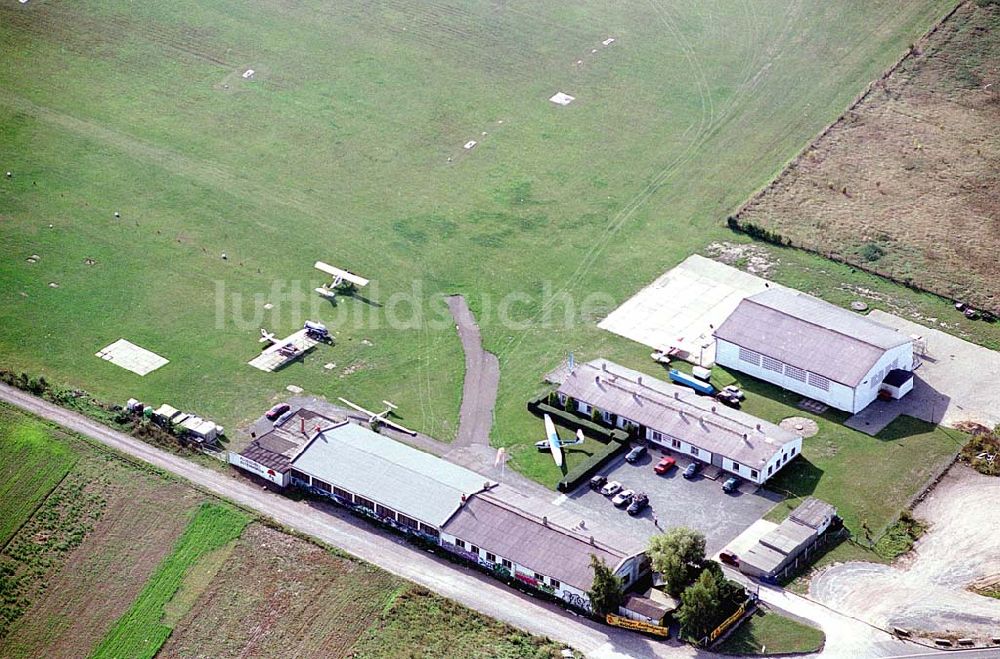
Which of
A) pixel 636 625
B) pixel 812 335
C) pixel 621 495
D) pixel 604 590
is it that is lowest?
pixel 621 495

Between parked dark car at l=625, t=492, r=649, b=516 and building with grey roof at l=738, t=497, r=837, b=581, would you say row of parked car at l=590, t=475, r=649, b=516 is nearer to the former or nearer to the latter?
parked dark car at l=625, t=492, r=649, b=516

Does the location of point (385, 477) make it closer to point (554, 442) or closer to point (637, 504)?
point (554, 442)

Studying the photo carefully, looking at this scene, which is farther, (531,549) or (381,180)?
(381,180)

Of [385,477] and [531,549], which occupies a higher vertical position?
[531,549]

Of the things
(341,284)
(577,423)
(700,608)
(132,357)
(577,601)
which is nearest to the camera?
(700,608)

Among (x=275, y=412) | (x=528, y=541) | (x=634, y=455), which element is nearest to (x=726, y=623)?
(x=528, y=541)

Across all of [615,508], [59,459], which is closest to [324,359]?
[59,459]

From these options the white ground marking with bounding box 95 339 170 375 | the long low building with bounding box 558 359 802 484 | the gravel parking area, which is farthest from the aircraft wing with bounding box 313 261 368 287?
the gravel parking area
